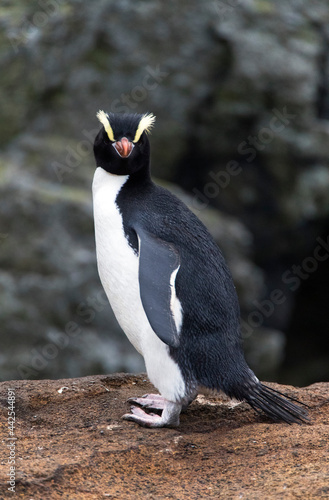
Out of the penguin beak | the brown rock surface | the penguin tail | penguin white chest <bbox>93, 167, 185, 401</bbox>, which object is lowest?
the brown rock surface

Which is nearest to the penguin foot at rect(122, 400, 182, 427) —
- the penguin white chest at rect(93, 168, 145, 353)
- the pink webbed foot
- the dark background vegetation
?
the pink webbed foot

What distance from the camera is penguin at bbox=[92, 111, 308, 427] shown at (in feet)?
7.52

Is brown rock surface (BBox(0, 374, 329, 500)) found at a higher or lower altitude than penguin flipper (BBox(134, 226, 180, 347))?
lower

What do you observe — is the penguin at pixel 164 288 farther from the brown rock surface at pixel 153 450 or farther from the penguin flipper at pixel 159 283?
the brown rock surface at pixel 153 450

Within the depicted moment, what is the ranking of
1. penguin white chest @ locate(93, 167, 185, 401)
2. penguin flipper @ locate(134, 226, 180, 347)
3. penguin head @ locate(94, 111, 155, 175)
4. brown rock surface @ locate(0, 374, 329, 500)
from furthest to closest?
penguin head @ locate(94, 111, 155, 175), penguin white chest @ locate(93, 167, 185, 401), penguin flipper @ locate(134, 226, 180, 347), brown rock surface @ locate(0, 374, 329, 500)

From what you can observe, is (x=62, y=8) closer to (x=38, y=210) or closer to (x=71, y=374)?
(x=38, y=210)

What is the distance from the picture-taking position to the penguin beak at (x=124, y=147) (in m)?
2.40

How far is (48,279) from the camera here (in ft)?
16.2

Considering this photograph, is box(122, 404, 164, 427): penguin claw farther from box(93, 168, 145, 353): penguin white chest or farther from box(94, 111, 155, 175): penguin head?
box(94, 111, 155, 175): penguin head

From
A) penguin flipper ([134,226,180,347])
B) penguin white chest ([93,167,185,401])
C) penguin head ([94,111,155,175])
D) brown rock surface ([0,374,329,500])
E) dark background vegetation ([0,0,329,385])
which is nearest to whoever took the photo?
brown rock surface ([0,374,329,500])

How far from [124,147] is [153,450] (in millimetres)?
1012

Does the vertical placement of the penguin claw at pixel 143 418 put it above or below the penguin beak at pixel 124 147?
below

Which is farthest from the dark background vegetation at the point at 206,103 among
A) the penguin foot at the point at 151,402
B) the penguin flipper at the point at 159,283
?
the penguin flipper at the point at 159,283

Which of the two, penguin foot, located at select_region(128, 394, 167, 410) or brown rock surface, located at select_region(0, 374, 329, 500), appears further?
penguin foot, located at select_region(128, 394, 167, 410)
